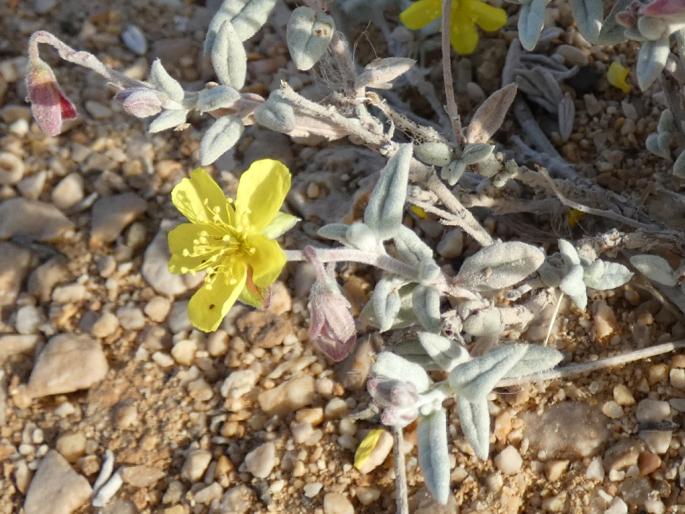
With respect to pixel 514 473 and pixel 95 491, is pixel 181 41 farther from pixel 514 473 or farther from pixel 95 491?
pixel 514 473

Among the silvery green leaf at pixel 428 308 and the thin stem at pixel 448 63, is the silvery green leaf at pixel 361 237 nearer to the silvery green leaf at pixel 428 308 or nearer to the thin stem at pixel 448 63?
the silvery green leaf at pixel 428 308

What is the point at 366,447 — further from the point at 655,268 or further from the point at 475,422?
the point at 655,268

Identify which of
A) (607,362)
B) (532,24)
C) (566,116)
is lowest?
(607,362)

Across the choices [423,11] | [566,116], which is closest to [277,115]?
[423,11]

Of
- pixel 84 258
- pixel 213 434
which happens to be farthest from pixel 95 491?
pixel 84 258

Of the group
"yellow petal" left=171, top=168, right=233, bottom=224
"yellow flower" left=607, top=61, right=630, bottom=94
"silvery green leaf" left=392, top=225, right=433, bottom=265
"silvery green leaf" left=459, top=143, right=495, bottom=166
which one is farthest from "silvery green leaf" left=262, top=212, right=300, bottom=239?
"yellow flower" left=607, top=61, right=630, bottom=94

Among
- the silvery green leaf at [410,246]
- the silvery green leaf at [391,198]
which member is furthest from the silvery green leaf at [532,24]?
the silvery green leaf at [410,246]

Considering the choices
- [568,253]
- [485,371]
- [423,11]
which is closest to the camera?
[485,371]
